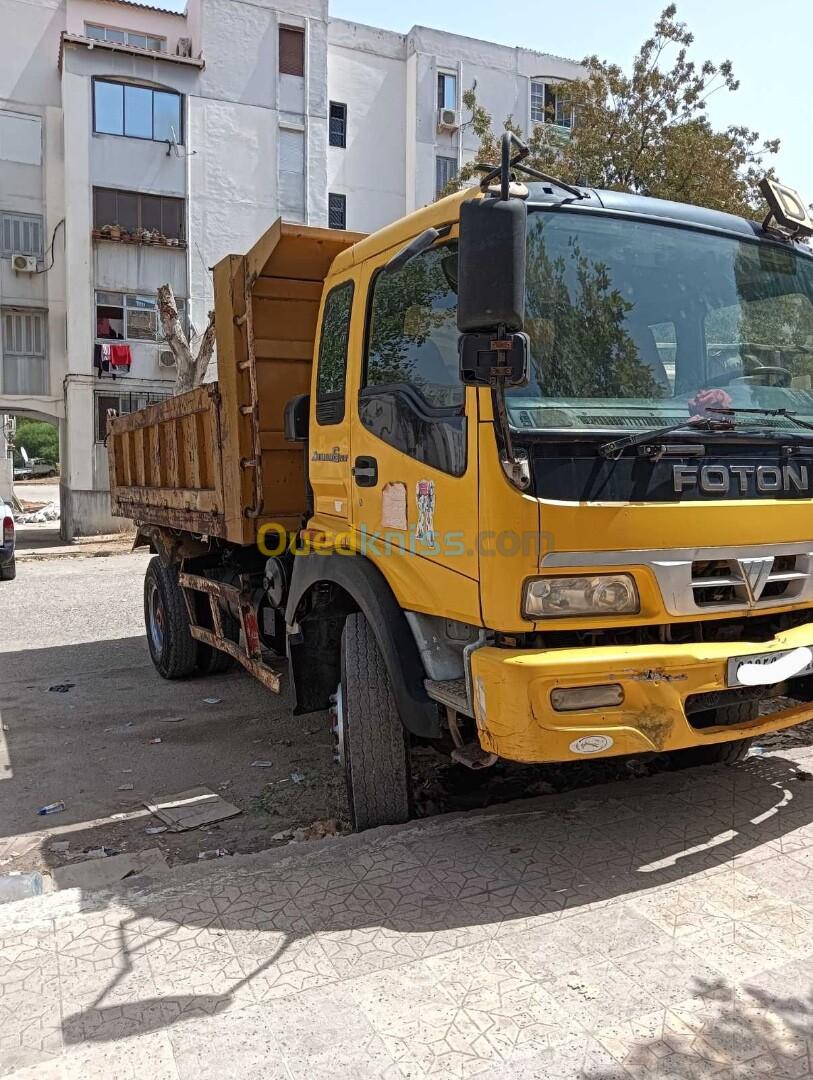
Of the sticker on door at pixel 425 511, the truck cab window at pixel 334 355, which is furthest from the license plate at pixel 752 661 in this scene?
the truck cab window at pixel 334 355

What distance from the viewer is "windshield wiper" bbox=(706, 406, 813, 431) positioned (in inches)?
125

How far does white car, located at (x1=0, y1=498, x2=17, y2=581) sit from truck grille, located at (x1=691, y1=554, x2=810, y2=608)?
491 inches

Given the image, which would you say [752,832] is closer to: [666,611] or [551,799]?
[551,799]

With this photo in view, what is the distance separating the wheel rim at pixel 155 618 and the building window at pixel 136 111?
18.5m

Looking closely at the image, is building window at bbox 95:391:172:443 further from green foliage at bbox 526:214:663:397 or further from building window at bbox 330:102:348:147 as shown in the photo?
green foliage at bbox 526:214:663:397

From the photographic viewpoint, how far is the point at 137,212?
22.0 m

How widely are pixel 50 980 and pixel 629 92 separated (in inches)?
564

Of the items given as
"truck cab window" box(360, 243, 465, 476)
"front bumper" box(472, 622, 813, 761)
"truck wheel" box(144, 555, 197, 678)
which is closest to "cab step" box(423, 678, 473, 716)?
"front bumper" box(472, 622, 813, 761)

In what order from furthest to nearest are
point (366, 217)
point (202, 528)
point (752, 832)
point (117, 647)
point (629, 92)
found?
point (366, 217) < point (629, 92) < point (117, 647) < point (202, 528) < point (752, 832)

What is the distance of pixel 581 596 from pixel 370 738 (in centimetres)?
116

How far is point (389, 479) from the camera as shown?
138 inches

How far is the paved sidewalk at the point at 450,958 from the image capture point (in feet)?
7.53

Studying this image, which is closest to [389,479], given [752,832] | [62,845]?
[752,832]

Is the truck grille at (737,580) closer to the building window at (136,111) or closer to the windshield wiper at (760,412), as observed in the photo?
the windshield wiper at (760,412)
